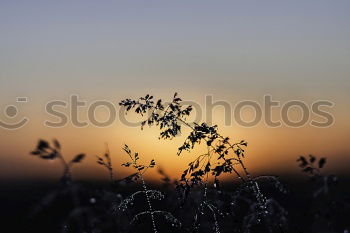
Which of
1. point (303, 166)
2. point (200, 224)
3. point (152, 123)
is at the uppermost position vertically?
point (152, 123)

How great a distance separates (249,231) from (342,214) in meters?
0.90

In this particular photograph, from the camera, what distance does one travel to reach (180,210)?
18.5ft

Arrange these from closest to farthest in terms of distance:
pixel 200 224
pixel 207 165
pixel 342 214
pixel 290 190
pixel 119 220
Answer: pixel 119 220
pixel 342 214
pixel 290 190
pixel 200 224
pixel 207 165

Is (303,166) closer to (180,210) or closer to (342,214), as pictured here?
(342,214)

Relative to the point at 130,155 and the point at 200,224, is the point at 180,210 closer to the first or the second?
the point at 200,224

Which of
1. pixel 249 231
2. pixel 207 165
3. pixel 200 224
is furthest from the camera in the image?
pixel 207 165

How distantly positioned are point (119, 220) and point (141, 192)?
156cm

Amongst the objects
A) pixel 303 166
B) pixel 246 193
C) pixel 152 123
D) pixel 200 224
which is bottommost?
pixel 200 224

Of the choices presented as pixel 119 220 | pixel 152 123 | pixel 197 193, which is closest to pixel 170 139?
pixel 152 123

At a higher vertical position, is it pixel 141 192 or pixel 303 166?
pixel 303 166

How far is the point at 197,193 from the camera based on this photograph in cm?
582

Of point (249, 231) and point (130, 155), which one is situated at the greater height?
point (130, 155)

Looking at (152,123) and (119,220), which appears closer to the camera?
(119,220)

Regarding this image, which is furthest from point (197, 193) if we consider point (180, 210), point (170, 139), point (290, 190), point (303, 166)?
point (303, 166)
